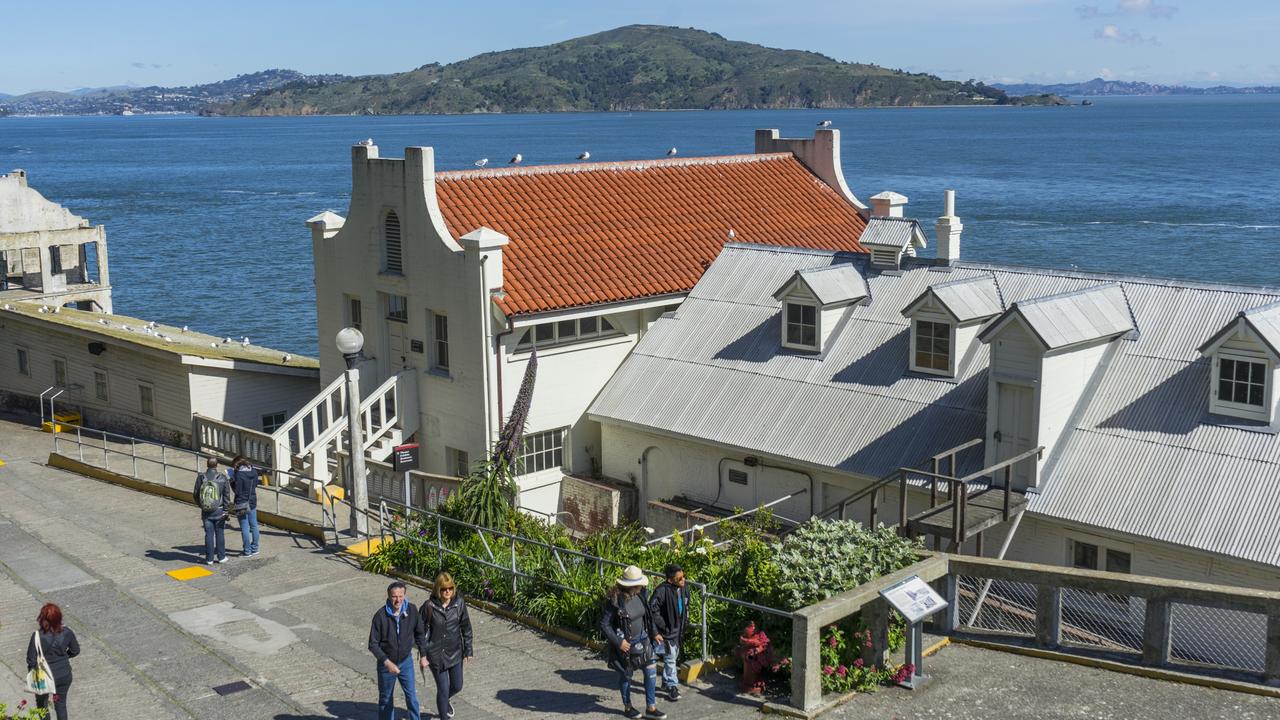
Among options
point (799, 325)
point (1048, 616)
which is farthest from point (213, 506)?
point (1048, 616)

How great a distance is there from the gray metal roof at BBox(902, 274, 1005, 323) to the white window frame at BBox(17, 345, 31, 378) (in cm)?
2606

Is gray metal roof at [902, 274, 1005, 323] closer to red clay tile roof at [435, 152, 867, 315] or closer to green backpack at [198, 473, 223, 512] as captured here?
red clay tile roof at [435, 152, 867, 315]

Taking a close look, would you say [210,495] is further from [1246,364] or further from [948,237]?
[1246,364]

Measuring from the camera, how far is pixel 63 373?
37.3 metres

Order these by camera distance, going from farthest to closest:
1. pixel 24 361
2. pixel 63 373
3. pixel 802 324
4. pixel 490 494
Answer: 1. pixel 24 361
2. pixel 63 373
3. pixel 802 324
4. pixel 490 494

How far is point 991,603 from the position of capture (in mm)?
17469

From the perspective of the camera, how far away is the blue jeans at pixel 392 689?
14289 mm

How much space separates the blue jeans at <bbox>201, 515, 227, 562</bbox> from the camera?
21.3 metres

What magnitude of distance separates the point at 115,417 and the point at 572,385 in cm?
1368

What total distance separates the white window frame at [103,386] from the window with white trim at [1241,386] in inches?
1074

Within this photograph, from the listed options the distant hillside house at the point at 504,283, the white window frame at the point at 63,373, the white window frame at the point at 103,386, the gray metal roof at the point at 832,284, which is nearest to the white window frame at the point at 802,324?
the gray metal roof at the point at 832,284

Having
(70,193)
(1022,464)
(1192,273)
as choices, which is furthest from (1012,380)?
(70,193)

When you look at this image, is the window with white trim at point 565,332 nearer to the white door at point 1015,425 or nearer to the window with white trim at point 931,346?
the window with white trim at point 931,346

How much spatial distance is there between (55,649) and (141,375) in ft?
69.2
